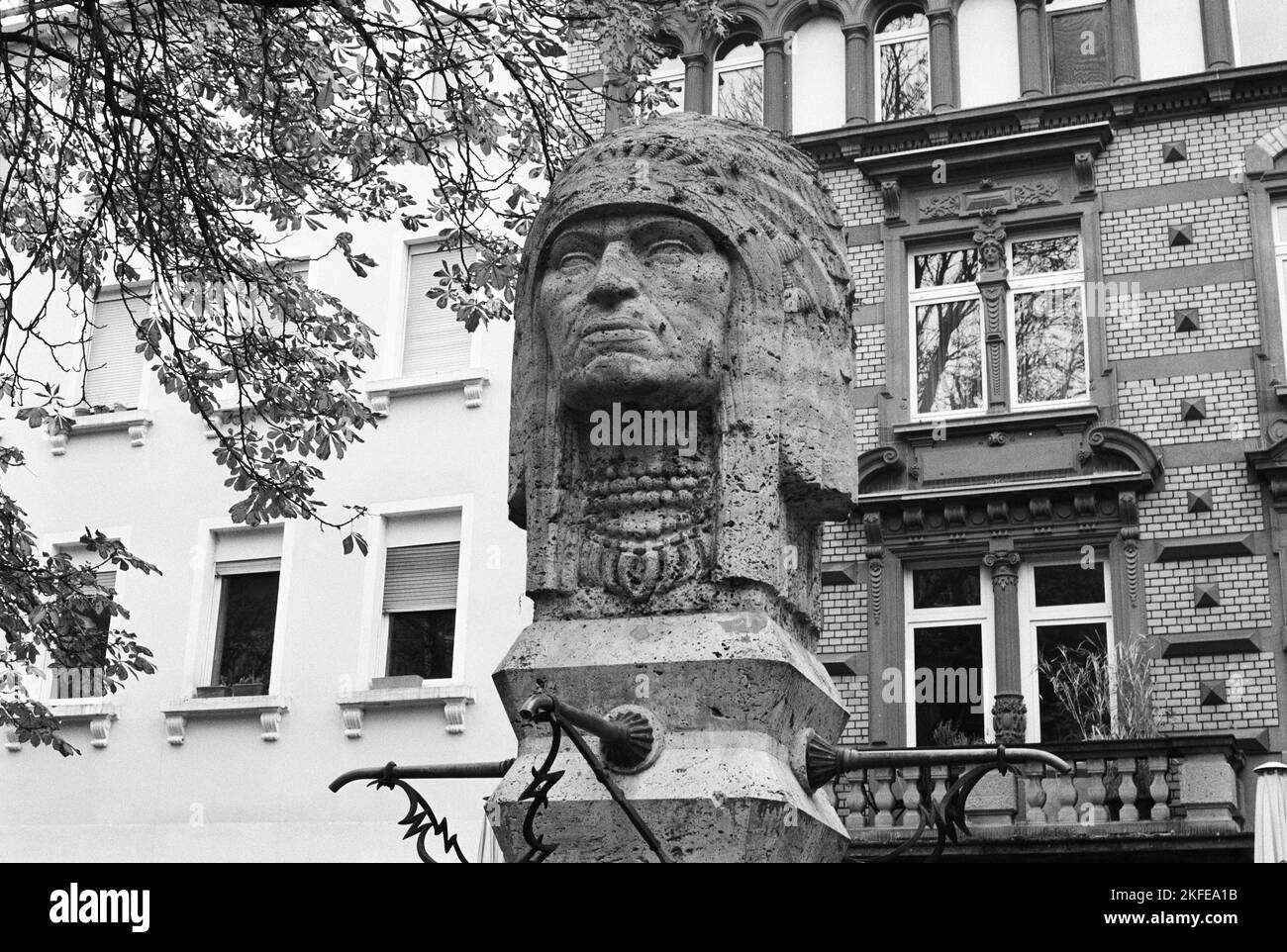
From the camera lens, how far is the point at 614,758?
4.06 m

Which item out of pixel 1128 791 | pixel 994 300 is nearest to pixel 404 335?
pixel 994 300

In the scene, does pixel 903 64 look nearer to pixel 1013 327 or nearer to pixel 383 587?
pixel 1013 327

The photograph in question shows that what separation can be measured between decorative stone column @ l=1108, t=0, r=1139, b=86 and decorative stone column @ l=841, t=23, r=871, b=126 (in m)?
2.53

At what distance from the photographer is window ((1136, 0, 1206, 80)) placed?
16.6 meters

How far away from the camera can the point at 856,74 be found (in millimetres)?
17719

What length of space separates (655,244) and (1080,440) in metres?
11.8

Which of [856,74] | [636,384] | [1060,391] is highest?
[856,74]

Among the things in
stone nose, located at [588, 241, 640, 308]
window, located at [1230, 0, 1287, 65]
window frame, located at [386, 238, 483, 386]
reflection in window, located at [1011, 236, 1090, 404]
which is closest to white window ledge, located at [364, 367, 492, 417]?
window frame, located at [386, 238, 483, 386]

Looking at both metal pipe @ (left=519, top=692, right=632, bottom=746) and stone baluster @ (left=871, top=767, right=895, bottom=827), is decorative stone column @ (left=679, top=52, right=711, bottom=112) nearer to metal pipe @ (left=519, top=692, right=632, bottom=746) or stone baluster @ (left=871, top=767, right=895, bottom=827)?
stone baluster @ (left=871, top=767, right=895, bottom=827)

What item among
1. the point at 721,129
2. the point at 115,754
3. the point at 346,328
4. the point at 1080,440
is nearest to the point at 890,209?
the point at 1080,440

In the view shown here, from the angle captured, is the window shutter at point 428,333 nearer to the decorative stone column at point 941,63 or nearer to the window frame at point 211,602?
the window frame at point 211,602

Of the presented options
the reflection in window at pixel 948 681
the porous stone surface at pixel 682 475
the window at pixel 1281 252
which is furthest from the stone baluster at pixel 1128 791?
the porous stone surface at pixel 682 475

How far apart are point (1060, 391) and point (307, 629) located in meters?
8.06
